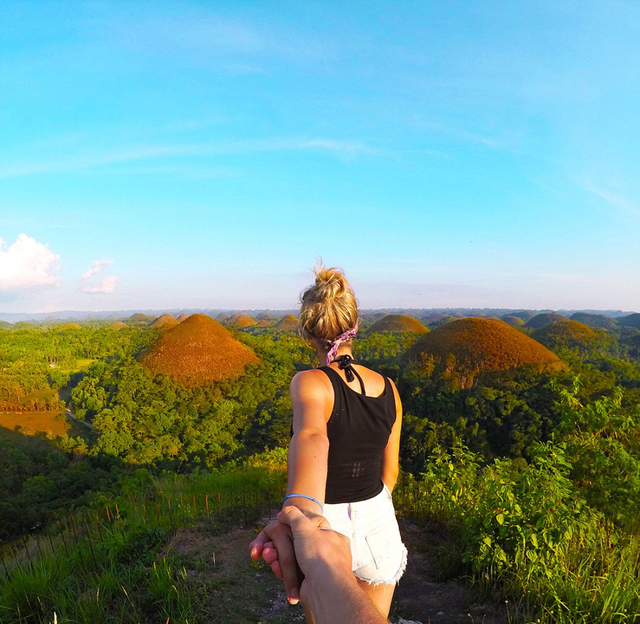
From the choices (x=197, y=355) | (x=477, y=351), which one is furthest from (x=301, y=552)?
(x=197, y=355)

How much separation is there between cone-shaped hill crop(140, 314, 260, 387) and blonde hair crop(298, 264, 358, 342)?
33839mm

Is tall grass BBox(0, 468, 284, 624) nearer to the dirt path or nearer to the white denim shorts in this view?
the dirt path

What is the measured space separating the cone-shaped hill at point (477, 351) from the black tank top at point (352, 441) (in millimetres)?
25835

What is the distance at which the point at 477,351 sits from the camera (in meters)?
27.6

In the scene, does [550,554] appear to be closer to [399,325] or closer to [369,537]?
[369,537]

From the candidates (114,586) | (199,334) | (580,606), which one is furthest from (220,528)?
(199,334)

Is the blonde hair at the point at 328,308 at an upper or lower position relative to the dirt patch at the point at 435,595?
upper

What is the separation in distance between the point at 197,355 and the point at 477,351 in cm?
2321

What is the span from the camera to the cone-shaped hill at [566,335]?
4062 cm

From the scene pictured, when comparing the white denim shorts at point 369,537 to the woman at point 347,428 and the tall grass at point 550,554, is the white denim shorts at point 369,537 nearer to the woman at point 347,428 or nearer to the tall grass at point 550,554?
the woman at point 347,428

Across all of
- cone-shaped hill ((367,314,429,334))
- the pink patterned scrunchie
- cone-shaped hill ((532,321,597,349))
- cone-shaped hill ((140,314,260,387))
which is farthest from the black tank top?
cone-shaped hill ((367,314,429,334))

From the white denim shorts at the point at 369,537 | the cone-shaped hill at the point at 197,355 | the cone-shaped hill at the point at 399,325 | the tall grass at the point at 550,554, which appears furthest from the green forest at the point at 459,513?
the cone-shaped hill at the point at 399,325

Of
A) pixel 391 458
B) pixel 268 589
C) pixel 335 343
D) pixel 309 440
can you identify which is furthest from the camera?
pixel 268 589

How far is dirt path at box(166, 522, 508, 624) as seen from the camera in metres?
2.70
